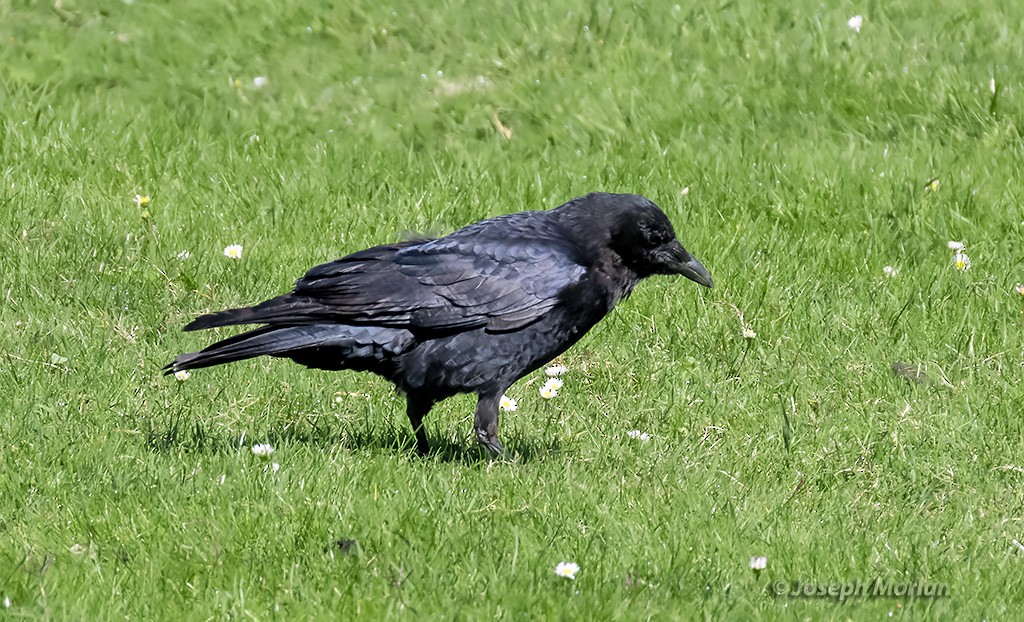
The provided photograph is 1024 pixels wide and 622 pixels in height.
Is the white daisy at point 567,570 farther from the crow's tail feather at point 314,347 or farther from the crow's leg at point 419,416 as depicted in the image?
the crow's tail feather at point 314,347

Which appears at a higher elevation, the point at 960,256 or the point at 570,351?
the point at 960,256

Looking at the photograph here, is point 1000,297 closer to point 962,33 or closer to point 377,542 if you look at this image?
point 962,33

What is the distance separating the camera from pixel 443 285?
5.20m

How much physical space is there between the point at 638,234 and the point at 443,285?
0.80 m

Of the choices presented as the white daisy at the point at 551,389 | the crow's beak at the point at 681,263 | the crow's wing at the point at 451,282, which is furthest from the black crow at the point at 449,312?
the white daisy at the point at 551,389

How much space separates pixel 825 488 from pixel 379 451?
1585 millimetres

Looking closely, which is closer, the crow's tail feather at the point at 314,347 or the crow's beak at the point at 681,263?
the crow's tail feather at the point at 314,347

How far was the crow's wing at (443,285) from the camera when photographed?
16.7 feet

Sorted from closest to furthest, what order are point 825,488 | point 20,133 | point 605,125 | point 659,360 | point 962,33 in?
point 825,488
point 659,360
point 20,133
point 605,125
point 962,33

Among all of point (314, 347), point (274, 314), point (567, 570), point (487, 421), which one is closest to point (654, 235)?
point (487, 421)

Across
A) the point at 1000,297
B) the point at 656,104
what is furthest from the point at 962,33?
the point at 1000,297

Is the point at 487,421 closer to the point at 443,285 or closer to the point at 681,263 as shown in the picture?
the point at 443,285

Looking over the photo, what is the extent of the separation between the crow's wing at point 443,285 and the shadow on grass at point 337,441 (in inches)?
17.2

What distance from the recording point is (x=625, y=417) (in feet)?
18.4
